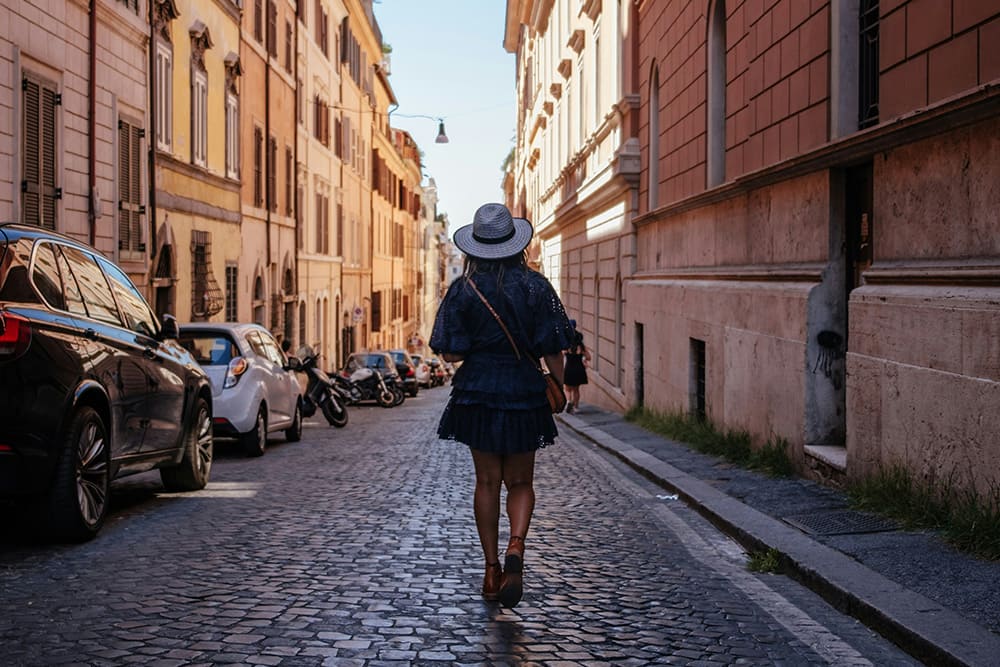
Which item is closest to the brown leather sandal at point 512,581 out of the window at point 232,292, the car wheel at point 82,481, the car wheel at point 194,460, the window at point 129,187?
the car wheel at point 82,481

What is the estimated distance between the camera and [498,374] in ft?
20.5

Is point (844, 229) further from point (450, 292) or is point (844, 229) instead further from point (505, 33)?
point (505, 33)

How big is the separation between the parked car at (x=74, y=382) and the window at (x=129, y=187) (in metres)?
9.83

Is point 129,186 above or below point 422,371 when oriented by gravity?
above

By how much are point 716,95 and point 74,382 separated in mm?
10394

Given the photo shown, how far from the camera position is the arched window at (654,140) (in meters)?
20.5

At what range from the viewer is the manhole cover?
782 cm

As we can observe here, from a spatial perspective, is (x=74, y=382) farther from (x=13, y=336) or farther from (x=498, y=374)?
(x=498, y=374)

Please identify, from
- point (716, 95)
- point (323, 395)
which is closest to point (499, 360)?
point (716, 95)

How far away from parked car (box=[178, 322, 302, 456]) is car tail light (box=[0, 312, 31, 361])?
296 inches

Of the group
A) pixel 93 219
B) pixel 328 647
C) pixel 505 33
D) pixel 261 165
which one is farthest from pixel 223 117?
pixel 505 33

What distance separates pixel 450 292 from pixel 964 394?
10.1 ft

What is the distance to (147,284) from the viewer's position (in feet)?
66.6

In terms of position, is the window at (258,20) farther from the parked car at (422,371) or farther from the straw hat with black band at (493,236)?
the straw hat with black band at (493,236)
